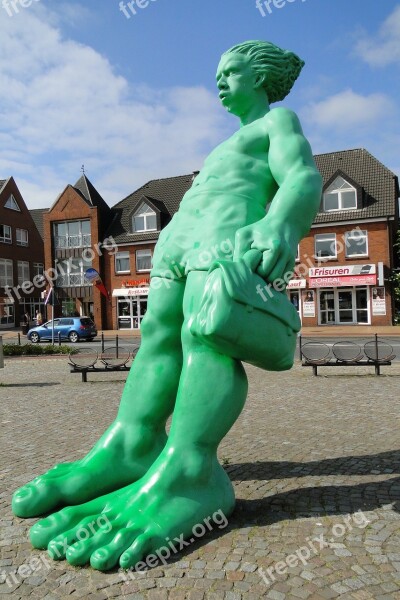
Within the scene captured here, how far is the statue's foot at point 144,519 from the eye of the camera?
2215 mm

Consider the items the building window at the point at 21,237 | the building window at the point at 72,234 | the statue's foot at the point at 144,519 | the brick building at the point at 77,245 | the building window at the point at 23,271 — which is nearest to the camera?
the statue's foot at the point at 144,519

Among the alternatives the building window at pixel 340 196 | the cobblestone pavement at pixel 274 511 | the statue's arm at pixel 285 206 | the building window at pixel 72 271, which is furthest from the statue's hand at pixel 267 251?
the building window at pixel 72 271

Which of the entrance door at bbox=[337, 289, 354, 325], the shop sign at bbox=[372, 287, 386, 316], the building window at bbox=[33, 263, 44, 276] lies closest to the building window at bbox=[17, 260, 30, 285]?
the building window at bbox=[33, 263, 44, 276]

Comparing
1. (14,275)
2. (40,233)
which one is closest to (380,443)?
(14,275)

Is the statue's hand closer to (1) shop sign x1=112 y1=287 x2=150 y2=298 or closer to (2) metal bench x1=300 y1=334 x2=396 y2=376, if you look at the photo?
(2) metal bench x1=300 y1=334 x2=396 y2=376

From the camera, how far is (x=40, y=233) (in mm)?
40906

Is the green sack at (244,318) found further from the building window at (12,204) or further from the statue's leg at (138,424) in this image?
the building window at (12,204)

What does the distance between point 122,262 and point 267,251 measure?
2600 cm

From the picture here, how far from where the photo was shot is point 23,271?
1432 inches

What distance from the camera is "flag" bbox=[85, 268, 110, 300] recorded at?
27.2 meters

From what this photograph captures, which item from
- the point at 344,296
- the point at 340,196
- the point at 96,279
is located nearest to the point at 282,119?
the point at 340,196

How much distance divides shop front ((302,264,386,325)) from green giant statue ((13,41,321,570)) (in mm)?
20839

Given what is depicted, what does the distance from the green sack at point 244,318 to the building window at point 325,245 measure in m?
21.8

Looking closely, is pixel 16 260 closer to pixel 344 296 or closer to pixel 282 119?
pixel 344 296
